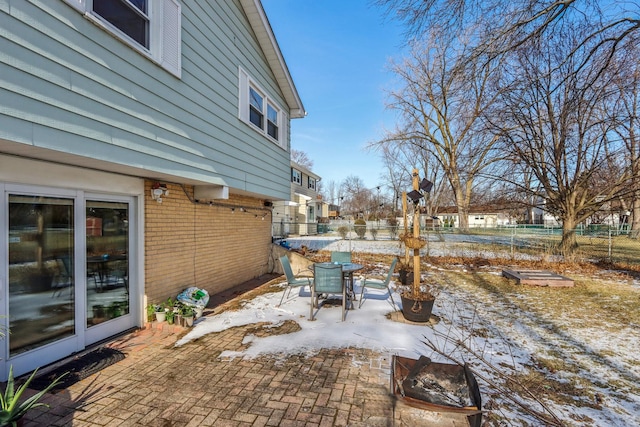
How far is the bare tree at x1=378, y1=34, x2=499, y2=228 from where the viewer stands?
4.92 metres

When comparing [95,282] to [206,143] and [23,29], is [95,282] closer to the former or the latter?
[206,143]

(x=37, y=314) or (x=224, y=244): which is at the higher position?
(x=224, y=244)

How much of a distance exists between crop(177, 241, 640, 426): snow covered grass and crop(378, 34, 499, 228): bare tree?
412 centimetres

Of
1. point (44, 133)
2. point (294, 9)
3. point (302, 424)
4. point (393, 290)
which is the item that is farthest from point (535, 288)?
point (44, 133)

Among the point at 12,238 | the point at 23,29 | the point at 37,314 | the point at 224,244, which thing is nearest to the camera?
the point at 23,29

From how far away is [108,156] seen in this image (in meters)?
3.26

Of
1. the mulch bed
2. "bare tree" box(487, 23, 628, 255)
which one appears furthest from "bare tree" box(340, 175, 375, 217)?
the mulch bed

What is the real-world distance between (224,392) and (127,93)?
138 inches

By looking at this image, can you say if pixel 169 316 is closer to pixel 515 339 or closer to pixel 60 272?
pixel 60 272

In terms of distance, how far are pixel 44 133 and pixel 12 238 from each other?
1.35m

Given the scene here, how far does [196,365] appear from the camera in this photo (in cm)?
352

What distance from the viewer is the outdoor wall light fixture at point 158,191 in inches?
190

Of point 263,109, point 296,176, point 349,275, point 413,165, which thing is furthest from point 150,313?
point 413,165

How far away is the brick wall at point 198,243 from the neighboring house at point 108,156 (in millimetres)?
34
